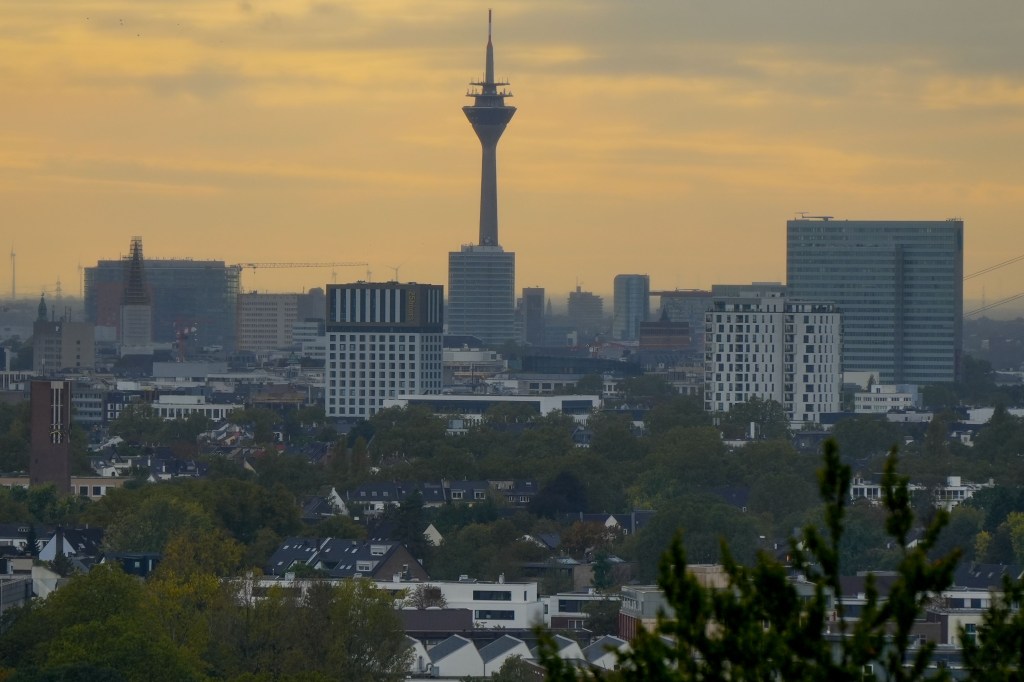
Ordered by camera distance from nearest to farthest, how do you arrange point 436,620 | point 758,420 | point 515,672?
point 515,672 < point 436,620 < point 758,420

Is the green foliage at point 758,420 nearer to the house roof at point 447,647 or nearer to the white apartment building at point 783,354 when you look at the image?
the white apartment building at point 783,354

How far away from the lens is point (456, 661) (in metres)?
52.8

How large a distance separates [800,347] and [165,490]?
76.4 metres

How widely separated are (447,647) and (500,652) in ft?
3.99

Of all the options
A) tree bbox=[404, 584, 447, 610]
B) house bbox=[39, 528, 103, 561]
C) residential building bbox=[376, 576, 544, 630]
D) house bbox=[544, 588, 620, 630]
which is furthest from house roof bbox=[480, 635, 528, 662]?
house bbox=[39, 528, 103, 561]

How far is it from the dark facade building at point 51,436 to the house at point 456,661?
40390 millimetres

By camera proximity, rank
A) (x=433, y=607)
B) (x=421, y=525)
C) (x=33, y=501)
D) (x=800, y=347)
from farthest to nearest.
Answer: (x=800, y=347)
(x=33, y=501)
(x=421, y=525)
(x=433, y=607)

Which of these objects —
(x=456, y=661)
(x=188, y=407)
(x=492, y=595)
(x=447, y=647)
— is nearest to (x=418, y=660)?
(x=456, y=661)

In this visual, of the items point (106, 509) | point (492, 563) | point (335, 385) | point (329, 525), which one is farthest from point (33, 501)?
point (335, 385)

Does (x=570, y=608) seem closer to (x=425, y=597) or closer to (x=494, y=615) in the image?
(x=494, y=615)

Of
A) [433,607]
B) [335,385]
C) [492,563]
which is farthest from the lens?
[335,385]

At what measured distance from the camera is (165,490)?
252 feet

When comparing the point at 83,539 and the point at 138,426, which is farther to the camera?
the point at 138,426

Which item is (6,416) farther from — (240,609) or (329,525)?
(240,609)
